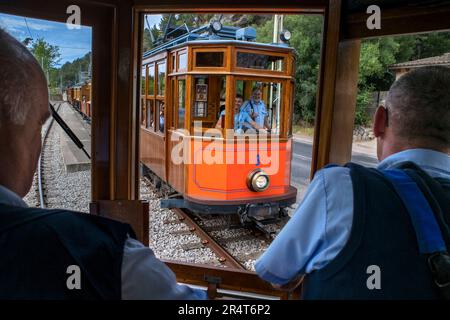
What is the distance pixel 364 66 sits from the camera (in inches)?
167

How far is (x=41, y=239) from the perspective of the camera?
0.67 metres

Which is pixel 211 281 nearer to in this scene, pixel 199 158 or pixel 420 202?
pixel 420 202

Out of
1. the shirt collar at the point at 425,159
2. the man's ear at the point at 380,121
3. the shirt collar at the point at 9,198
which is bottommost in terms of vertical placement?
the shirt collar at the point at 9,198

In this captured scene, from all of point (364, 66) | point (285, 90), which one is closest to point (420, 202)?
point (364, 66)

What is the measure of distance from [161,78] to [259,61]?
5.85 ft

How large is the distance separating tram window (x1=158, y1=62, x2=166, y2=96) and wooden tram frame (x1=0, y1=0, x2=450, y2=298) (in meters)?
3.66

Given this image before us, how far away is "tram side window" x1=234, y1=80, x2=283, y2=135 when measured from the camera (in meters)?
5.32

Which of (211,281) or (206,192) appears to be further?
(206,192)

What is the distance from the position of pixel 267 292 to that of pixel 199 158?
306 centimetres

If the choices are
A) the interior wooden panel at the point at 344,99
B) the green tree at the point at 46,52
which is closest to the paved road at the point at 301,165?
the interior wooden panel at the point at 344,99

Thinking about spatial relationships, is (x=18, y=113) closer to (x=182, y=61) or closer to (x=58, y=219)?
(x=58, y=219)

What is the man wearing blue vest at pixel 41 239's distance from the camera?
0.66 m

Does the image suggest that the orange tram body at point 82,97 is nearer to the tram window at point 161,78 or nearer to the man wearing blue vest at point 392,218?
the man wearing blue vest at point 392,218

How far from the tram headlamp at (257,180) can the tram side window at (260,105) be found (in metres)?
0.59
